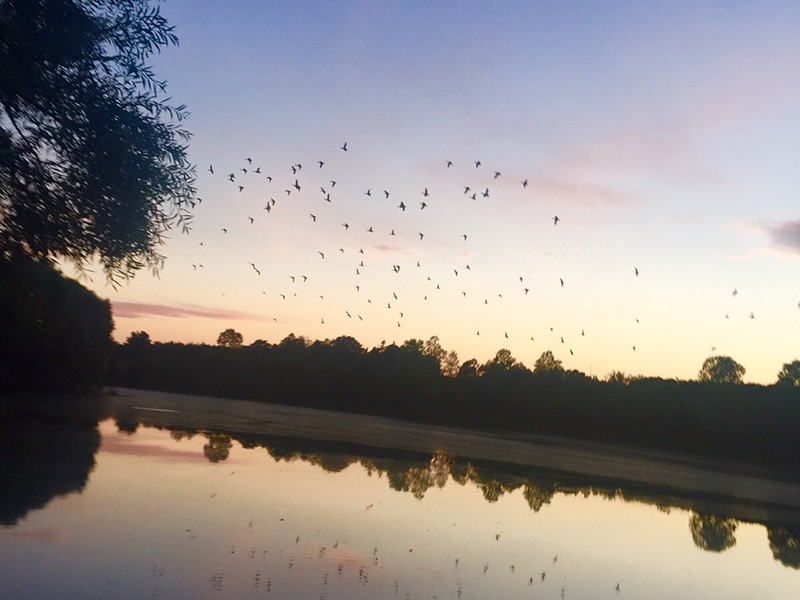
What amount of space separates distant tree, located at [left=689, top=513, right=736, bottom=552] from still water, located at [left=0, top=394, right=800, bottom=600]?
3.4 inches

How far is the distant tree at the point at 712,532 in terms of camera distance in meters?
18.9

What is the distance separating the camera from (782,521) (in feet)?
82.6

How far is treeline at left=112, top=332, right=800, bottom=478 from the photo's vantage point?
227 feet

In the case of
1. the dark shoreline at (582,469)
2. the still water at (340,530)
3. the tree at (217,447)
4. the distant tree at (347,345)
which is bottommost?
the still water at (340,530)

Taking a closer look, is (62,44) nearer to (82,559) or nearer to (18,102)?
(18,102)

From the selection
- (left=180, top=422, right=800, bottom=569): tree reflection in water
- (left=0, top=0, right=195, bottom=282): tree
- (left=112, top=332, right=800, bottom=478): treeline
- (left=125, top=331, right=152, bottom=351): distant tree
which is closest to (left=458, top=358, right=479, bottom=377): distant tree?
(left=112, top=332, right=800, bottom=478): treeline

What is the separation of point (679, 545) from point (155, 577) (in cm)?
1223

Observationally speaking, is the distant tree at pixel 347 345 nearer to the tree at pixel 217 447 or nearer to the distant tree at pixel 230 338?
the distant tree at pixel 230 338

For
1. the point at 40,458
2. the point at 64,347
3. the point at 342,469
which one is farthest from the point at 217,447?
the point at 64,347

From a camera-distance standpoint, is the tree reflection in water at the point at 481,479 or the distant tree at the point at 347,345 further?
the distant tree at the point at 347,345

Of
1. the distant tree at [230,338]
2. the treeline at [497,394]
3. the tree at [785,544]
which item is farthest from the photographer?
the distant tree at [230,338]

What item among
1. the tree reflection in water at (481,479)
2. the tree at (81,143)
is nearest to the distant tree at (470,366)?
the tree reflection in water at (481,479)

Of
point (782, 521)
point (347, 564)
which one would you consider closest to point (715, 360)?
point (782, 521)

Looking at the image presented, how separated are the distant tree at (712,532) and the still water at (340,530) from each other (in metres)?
0.09
